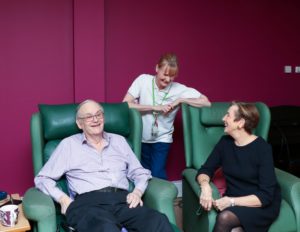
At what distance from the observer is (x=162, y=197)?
1.97 m

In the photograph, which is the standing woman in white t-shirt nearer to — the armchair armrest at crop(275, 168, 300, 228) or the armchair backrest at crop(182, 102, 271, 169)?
the armchair backrest at crop(182, 102, 271, 169)

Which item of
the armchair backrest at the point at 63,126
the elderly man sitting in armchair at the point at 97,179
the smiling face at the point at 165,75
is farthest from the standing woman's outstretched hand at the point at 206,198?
the smiling face at the point at 165,75

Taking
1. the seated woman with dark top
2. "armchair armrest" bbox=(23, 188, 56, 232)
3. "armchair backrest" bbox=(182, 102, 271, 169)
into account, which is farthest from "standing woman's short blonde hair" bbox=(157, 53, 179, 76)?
"armchair armrest" bbox=(23, 188, 56, 232)

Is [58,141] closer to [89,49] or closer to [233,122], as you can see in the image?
[89,49]

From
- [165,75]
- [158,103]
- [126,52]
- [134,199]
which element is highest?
[126,52]

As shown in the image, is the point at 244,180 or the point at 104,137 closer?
the point at 244,180

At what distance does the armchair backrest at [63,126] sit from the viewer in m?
2.15

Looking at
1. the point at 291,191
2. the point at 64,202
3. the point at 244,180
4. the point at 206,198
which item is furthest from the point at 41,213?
the point at 291,191

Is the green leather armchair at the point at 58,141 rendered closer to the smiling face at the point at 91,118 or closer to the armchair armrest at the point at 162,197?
the armchair armrest at the point at 162,197

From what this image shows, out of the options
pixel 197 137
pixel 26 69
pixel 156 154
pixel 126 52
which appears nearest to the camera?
pixel 197 137

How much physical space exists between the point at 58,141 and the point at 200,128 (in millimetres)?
938

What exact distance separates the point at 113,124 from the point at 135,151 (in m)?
0.21

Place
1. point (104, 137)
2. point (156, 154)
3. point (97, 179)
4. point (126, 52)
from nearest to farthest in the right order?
1. point (97, 179)
2. point (104, 137)
3. point (156, 154)
4. point (126, 52)

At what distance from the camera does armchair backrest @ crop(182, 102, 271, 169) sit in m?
2.52
